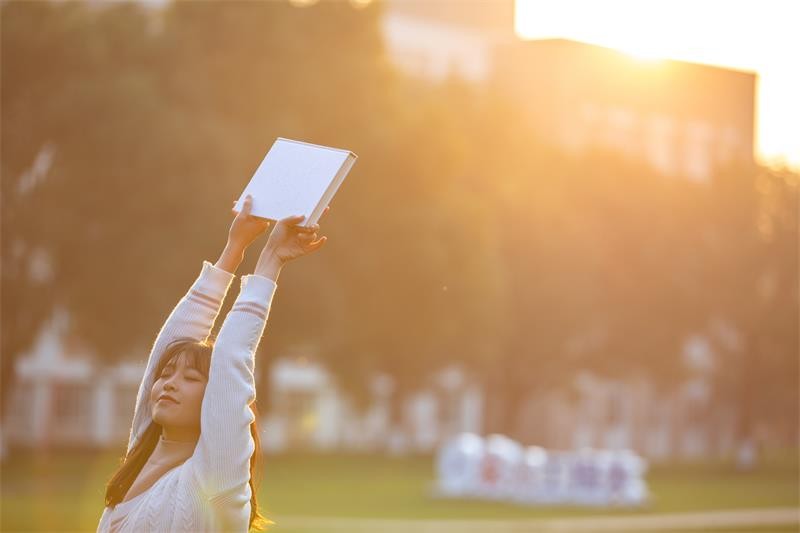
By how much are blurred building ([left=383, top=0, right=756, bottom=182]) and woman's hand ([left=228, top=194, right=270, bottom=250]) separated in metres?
76.2

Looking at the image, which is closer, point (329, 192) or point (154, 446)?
point (329, 192)

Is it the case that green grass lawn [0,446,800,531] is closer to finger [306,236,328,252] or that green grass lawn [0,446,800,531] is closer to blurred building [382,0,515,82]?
finger [306,236,328,252]

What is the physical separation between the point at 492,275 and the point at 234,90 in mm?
10507

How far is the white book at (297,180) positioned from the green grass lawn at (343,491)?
18372 millimetres

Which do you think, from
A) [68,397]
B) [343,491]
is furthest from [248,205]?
[68,397]

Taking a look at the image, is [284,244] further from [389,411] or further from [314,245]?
[389,411]

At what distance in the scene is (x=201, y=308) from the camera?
504cm

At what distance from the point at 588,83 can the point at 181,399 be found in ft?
292

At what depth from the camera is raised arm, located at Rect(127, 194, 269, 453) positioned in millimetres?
4750

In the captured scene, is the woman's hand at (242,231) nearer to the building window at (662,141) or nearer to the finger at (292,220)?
the finger at (292,220)

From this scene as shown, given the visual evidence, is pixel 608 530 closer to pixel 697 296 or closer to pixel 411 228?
pixel 411 228

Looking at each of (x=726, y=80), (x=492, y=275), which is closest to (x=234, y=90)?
(x=492, y=275)

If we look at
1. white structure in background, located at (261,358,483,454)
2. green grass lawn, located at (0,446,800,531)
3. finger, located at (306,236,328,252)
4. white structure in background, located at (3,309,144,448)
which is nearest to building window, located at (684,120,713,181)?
white structure in background, located at (261,358,483,454)

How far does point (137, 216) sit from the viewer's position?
37594mm
